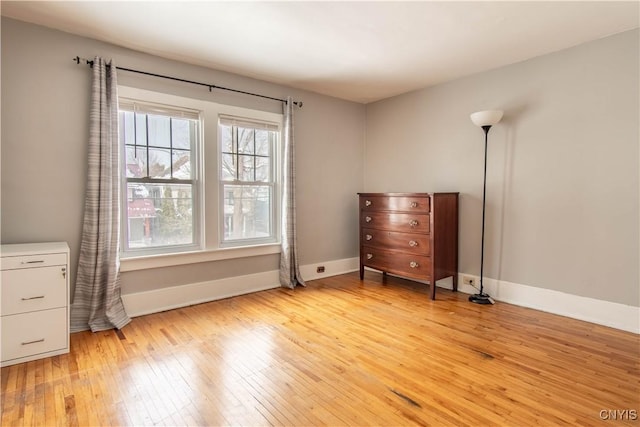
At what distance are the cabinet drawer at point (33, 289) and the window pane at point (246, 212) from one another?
5.27 ft

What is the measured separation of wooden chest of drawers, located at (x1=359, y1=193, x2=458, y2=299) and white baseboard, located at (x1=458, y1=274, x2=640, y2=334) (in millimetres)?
499

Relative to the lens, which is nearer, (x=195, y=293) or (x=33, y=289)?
(x=33, y=289)

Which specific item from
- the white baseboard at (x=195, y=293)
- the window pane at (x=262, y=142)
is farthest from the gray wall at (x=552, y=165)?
the white baseboard at (x=195, y=293)

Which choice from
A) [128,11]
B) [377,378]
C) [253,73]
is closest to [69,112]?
[128,11]

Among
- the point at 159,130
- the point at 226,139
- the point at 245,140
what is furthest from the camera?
the point at 245,140

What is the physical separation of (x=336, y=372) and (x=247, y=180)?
2.40m

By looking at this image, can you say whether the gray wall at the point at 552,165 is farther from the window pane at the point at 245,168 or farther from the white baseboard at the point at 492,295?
the window pane at the point at 245,168

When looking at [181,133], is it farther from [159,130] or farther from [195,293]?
[195,293]

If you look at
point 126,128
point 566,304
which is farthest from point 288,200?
point 566,304

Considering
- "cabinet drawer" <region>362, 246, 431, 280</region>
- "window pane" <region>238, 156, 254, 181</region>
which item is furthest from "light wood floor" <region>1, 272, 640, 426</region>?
"window pane" <region>238, 156, 254, 181</region>

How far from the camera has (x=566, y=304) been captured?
309cm

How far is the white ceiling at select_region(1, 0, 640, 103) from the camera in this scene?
2.38m

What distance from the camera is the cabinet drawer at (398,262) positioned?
3.67 metres

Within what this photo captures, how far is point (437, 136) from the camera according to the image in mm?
4078
